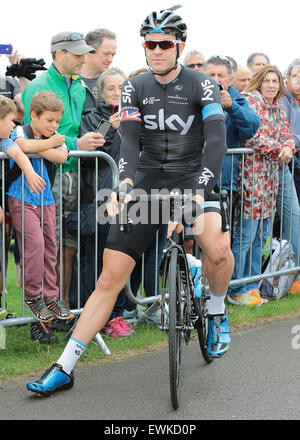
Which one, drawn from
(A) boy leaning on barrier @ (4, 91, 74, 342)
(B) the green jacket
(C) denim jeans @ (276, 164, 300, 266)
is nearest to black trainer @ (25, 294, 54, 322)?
(A) boy leaning on barrier @ (4, 91, 74, 342)

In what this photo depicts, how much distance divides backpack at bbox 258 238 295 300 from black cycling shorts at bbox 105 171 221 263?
2822mm

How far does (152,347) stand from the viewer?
5402 mm

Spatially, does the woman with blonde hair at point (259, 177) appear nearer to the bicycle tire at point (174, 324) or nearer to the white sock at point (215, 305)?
the white sock at point (215, 305)

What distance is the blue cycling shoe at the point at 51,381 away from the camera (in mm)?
4215

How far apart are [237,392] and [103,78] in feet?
10.4

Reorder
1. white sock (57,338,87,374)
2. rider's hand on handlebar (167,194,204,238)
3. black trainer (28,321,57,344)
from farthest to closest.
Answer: black trainer (28,321,57,344), white sock (57,338,87,374), rider's hand on handlebar (167,194,204,238)

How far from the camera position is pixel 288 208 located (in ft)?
24.4

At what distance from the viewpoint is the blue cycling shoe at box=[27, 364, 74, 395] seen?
13.8ft

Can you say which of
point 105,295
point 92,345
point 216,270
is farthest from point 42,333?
point 216,270

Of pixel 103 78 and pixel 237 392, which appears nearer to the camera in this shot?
pixel 237 392

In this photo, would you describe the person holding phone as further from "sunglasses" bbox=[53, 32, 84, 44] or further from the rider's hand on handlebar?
the rider's hand on handlebar
